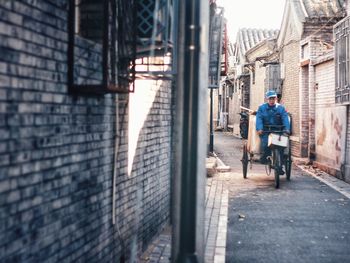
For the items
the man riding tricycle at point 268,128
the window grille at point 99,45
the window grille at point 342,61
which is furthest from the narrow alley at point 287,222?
the window grille at point 99,45

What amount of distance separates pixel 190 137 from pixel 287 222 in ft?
17.7

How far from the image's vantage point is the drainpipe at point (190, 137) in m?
2.74

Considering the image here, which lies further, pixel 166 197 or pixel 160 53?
pixel 166 197

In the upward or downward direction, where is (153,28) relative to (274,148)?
upward

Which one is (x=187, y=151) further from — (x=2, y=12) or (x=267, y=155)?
(x=267, y=155)

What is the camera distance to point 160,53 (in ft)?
17.5

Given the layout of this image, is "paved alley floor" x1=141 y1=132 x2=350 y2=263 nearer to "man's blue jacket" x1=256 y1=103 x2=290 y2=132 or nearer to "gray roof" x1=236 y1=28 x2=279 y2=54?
"man's blue jacket" x1=256 y1=103 x2=290 y2=132

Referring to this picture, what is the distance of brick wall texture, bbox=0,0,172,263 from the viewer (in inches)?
113

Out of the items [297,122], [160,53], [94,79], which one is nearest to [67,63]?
[94,79]

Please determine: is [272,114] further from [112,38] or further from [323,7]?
[323,7]

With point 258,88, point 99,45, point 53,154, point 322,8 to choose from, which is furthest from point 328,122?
point 258,88

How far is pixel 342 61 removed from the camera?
39.1ft

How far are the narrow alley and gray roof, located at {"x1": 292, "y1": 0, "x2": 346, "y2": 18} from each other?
9348 millimetres

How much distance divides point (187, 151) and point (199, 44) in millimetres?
638
